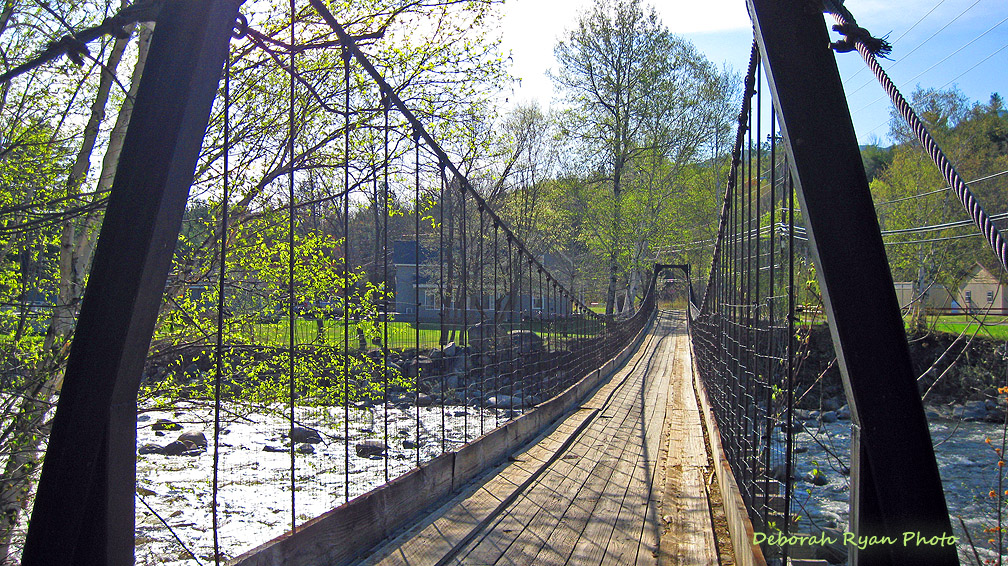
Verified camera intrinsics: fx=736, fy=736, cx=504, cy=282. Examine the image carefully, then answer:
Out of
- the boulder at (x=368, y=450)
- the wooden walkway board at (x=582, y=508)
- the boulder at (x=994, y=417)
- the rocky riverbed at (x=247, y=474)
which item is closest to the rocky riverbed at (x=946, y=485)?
the wooden walkway board at (x=582, y=508)

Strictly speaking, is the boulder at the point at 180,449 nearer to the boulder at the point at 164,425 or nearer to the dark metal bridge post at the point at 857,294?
the boulder at the point at 164,425

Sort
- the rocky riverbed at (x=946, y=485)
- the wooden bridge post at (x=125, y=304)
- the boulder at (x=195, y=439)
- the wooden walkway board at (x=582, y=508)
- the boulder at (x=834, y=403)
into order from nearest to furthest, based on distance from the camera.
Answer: the wooden bridge post at (x=125, y=304) → the wooden walkway board at (x=582, y=508) → the rocky riverbed at (x=946, y=485) → the boulder at (x=195, y=439) → the boulder at (x=834, y=403)

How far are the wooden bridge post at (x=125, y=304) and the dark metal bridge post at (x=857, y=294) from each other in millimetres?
1105

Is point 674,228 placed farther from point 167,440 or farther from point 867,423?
point 867,423

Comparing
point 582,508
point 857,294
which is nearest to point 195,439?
point 582,508

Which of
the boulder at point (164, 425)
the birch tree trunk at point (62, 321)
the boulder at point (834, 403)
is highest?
the birch tree trunk at point (62, 321)

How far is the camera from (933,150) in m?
1.23

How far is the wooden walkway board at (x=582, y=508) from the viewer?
2801 millimetres

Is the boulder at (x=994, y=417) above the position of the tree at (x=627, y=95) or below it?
below

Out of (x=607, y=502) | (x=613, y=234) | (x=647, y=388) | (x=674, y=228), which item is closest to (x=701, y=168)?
(x=674, y=228)

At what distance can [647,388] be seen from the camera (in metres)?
9.77

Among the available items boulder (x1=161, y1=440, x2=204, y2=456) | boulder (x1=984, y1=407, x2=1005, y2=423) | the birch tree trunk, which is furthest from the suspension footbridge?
boulder (x1=984, y1=407, x2=1005, y2=423)

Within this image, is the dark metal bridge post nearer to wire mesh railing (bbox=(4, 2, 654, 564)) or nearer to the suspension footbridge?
Answer: the suspension footbridge

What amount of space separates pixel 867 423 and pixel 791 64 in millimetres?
619
